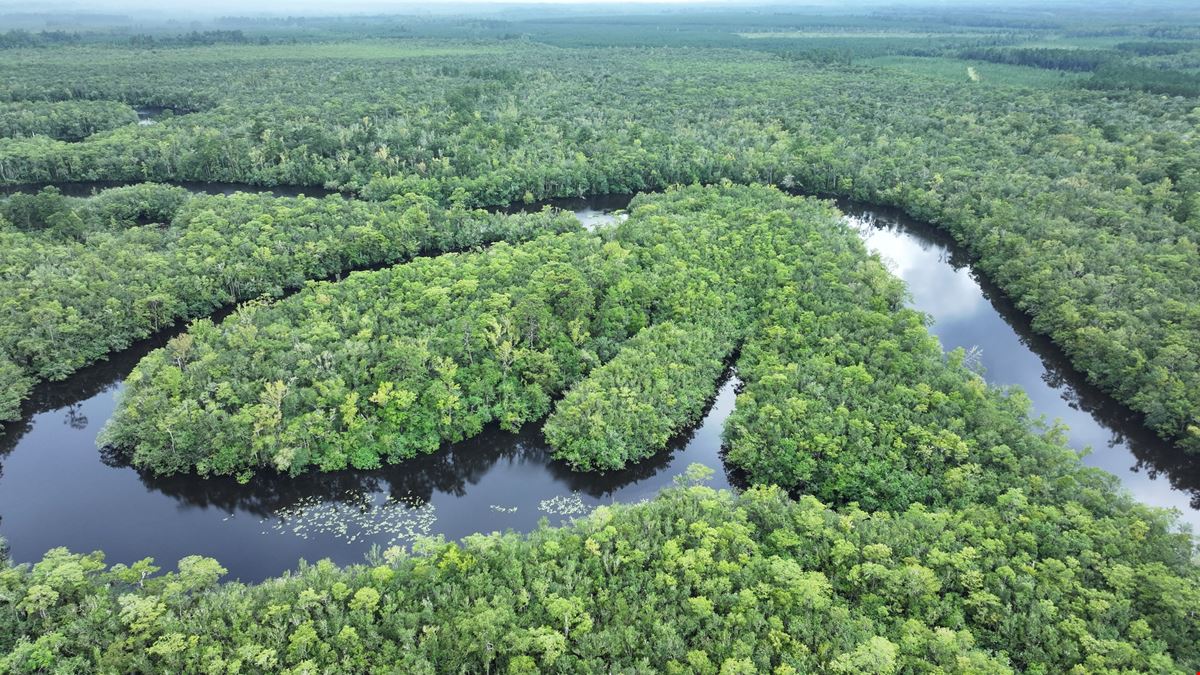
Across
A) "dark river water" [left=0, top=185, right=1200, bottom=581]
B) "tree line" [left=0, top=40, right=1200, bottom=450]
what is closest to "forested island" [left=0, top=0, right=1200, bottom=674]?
"tree line" [left=0, top=40, right=1200, bottom=450]

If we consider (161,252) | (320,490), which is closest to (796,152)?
(161,252)

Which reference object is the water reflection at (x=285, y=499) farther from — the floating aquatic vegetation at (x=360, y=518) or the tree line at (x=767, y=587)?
the tree line at (x=767, y=587)

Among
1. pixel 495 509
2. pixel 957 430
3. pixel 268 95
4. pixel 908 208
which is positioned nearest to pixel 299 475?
pixel 495 509

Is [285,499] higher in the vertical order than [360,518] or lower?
higher

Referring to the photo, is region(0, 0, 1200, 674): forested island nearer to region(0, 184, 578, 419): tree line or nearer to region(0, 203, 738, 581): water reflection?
region(0, 184, 578, 419): tree line

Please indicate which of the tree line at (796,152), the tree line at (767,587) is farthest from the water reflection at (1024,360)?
the tree line at (767,587)

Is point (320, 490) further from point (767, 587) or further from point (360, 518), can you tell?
point (767, 587)

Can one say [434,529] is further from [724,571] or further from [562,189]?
[562,189]
